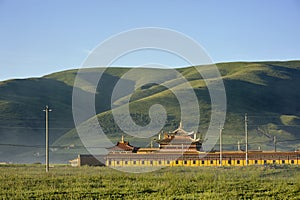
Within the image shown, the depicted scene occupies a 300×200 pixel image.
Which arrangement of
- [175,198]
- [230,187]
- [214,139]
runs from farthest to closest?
[214,139], [230,187], [175,198]

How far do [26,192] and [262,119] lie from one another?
14893 cm

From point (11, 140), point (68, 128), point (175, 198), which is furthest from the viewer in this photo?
point (68, 128)

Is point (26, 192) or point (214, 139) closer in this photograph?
point (26, 192)

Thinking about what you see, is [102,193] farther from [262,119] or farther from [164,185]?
[262,119]

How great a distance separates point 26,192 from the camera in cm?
3512

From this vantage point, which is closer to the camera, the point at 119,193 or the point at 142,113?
the point at 119,193

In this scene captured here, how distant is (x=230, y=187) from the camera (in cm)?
3906

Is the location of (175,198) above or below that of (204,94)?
below

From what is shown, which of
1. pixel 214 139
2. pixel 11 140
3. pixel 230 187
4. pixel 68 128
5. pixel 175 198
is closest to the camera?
pixel 175 198

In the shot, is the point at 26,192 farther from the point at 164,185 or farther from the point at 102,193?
the point at 164,185

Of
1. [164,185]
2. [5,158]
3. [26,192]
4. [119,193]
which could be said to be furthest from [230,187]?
[5,158]

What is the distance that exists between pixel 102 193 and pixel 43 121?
166549 millimetres

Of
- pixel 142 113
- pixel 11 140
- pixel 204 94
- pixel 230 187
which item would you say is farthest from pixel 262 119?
pixel 230 187

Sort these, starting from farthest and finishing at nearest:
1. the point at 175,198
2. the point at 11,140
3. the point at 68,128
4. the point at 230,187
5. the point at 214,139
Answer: the point at 68,128 → the point at 11,140 → the point at 214,139 → the point at 230,187 → the point at 175,198
